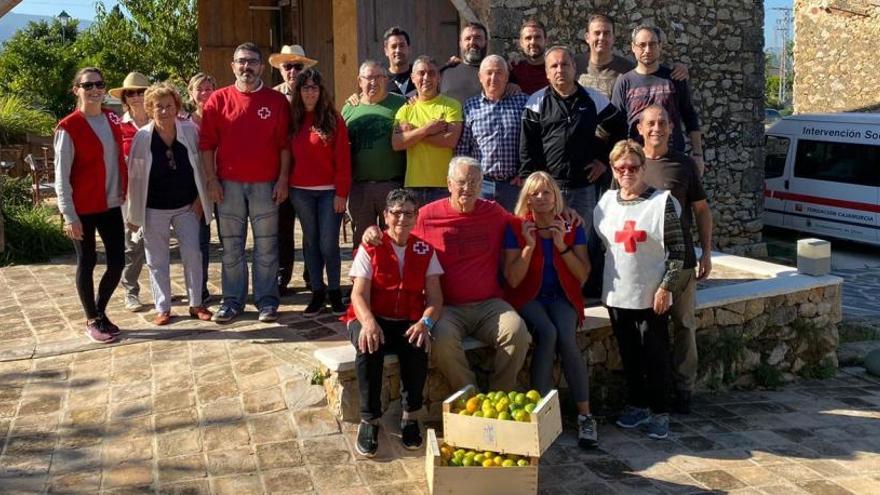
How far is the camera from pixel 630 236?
475 centimetres

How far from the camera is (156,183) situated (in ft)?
18.1

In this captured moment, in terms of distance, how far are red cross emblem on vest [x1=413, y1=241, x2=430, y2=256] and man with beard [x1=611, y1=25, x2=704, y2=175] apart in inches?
A: 75.5

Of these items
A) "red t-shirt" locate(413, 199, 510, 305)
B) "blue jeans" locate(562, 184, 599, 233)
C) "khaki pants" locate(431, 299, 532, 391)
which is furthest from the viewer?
"blue jeans" locate(562, 184, 599, 233)

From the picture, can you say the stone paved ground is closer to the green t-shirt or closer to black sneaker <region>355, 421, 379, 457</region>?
black sneaker <region>355, 421, 379, 457</region>

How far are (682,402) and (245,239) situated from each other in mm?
3027

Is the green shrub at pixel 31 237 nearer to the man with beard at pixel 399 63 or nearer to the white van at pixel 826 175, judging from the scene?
the man with beard at pixel 399 63

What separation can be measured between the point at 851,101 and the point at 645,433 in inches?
656

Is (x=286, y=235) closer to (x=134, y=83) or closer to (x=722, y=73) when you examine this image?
(x=134, y=83)

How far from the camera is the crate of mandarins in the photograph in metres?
3.91

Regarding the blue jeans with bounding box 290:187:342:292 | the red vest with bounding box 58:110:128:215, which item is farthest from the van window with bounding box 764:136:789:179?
the red vest with bounding box 58:110:128:215

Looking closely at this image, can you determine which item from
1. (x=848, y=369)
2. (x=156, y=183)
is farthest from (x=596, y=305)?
(x=156, y=183)

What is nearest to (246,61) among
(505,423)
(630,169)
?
(630,169)

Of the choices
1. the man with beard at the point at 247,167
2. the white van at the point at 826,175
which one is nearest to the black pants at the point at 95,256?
the man with beard at the point at 247,167

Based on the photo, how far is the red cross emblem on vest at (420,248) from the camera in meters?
4.51
